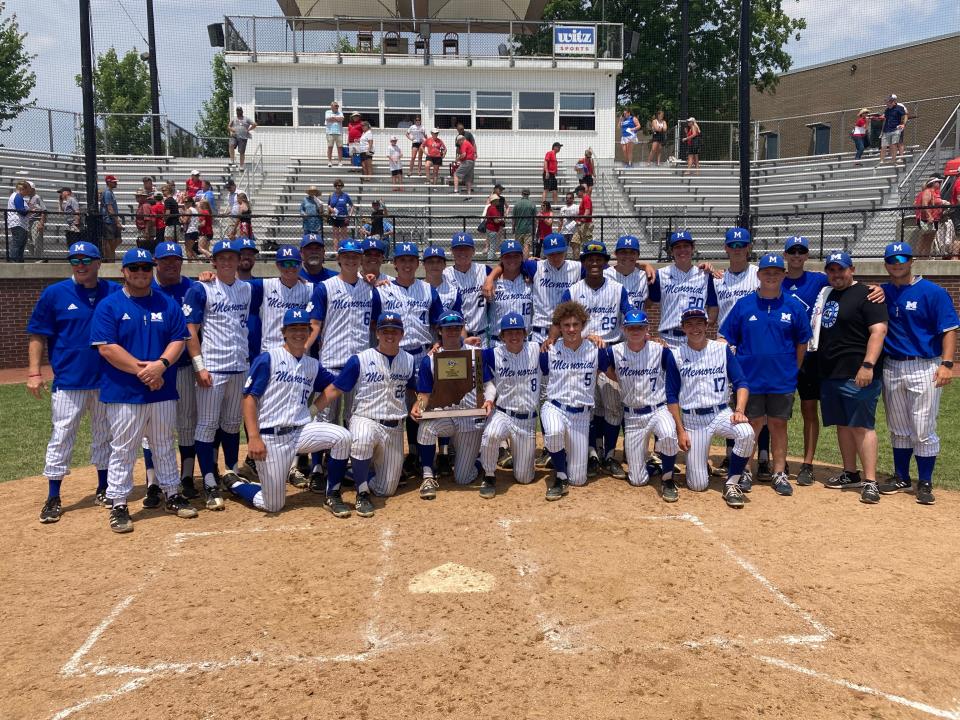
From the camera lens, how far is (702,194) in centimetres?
2361

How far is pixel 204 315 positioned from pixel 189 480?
5.31 feet

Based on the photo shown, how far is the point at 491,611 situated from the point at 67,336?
15.0ft

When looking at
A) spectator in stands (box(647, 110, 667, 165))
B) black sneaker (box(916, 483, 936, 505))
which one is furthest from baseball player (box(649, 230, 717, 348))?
spectator in stands (box(647, 110, 667, 165))

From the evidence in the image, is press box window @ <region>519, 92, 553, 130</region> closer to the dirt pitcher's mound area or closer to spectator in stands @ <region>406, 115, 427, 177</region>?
spectator in stands @ <region>406, 115, 427, 177</region>

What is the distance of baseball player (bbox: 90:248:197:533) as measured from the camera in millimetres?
6484

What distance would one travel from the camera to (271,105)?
1013 inches

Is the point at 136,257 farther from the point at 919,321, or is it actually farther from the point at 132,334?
the point at 919,321

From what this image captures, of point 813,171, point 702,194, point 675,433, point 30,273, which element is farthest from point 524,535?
point 813,171

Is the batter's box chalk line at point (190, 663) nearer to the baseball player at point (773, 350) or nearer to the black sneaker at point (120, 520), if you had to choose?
the black sneaker at point (120, 520)

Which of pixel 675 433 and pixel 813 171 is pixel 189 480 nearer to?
pixel 675 433

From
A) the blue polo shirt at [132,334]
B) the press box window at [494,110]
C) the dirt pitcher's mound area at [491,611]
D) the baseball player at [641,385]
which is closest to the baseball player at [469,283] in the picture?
the baseball player at [641,385]

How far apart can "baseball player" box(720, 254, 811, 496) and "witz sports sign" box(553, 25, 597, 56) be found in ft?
68.4

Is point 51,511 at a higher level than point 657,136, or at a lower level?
lower

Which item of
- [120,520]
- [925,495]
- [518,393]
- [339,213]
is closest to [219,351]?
[120,520]
